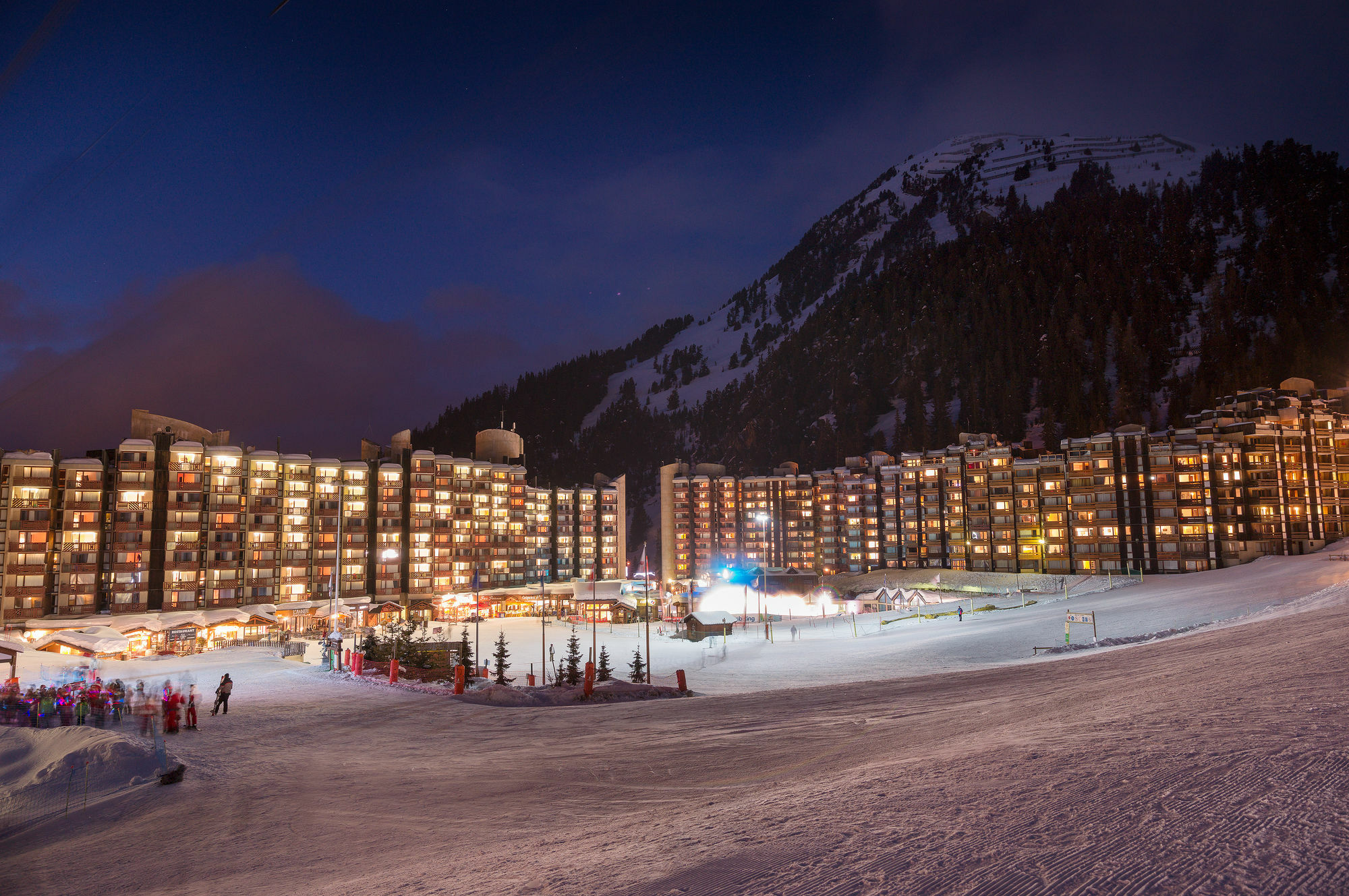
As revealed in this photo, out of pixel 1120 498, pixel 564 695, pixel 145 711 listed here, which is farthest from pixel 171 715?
pixel 1120 498

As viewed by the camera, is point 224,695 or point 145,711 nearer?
point 224,695

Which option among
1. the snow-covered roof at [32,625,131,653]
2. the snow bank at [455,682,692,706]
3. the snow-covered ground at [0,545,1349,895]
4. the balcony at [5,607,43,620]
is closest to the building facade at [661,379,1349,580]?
the snow bank at [455,682,692,706]

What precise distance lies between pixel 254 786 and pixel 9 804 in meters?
4.82

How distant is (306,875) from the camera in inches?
355

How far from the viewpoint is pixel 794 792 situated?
10211 millimetres

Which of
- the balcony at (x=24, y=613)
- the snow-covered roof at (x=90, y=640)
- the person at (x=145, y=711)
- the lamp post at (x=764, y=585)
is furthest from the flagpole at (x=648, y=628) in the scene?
the balcony at (x=24, y=613)

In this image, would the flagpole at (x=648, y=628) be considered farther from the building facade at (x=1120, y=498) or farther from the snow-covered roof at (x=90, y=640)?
the snow-covered roof at (x=90, y=640)

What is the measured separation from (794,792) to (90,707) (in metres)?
23.4

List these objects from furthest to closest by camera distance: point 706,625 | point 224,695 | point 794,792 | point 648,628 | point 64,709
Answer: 1. point 706,625
2. point 648,628
3. point 64,709
4. point 224,695
5. point 794,792

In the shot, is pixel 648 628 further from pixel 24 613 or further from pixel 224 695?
pixel 24 613

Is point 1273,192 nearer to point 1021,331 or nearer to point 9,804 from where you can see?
point 1021,331

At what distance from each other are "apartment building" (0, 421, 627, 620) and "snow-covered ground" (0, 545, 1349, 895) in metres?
38.4

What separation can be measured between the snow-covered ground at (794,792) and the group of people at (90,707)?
1473 millimetres

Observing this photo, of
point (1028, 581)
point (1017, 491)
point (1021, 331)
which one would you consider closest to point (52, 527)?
→ point (1028, 581)
